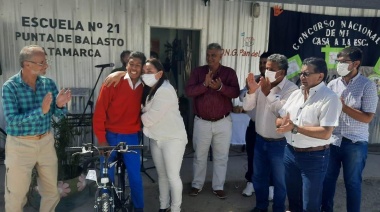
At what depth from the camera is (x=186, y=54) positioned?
21.9 feet

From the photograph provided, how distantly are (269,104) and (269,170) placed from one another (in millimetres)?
773

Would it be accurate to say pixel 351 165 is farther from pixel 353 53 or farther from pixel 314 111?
pixel 353 53

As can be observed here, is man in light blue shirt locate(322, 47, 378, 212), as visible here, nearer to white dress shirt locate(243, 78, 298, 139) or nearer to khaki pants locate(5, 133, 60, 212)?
white dress shirt locate(243, 78, 298, 139)

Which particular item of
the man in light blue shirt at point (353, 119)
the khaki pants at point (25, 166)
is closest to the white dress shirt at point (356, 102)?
the man in light blue shirt at point (353, 119)

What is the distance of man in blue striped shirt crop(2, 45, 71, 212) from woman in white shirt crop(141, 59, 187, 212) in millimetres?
793

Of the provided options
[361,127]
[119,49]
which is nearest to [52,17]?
[119,49]

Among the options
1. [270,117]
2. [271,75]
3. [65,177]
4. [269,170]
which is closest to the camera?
[271,75]

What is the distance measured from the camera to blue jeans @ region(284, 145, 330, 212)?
2801 mm

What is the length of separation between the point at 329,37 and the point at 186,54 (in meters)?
2.84

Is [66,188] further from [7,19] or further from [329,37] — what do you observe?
[329,37]

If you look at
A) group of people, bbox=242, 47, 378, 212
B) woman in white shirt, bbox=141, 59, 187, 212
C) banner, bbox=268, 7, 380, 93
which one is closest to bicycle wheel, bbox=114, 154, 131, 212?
woman in white shirt, bbox=141, 59, 187, 212

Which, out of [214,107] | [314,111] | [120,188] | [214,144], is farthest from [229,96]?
[120,188]

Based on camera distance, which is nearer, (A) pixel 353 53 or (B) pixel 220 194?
(A) pixel 353 53

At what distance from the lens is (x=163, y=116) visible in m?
3.24
